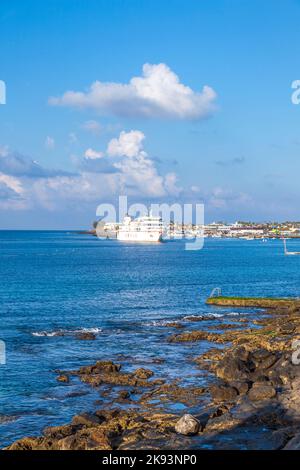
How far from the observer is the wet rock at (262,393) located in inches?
891

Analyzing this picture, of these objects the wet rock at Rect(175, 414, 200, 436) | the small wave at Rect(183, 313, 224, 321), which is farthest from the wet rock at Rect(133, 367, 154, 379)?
the small wave at Rect(183, 313, 224, 321)

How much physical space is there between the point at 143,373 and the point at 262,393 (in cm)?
891

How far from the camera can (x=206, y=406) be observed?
24.0 meters

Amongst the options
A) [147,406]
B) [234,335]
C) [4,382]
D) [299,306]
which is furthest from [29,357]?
[299,306]

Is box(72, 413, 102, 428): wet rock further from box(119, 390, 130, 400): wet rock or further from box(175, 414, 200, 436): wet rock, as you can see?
box(119, 390, 130, 400): wet rock

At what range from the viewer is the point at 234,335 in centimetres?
4041

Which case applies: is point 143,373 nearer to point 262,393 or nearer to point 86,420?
point 86,420

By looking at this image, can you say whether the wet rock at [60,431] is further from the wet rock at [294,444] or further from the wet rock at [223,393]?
the wet rock at [294,444]

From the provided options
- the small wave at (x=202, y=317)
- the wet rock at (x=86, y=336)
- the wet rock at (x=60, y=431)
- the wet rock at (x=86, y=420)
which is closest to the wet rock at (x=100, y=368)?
the wet rock at (x=86, y=336)

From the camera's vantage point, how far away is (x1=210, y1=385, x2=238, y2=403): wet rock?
81.0ft
